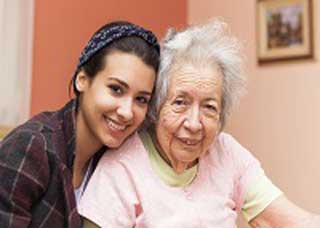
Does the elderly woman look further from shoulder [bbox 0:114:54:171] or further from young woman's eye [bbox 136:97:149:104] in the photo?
shoulder [bbox 0:114:54:171]

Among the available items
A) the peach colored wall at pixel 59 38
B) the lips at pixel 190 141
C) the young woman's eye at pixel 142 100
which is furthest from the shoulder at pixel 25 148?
the peach colored wall at pixel 59 38

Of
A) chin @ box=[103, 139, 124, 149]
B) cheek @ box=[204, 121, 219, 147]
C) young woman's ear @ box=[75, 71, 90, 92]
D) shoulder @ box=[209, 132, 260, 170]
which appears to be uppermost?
young woman's ear @ box=[75, 71, 90, 92]

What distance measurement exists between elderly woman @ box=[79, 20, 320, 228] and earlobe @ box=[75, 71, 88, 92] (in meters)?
0.19

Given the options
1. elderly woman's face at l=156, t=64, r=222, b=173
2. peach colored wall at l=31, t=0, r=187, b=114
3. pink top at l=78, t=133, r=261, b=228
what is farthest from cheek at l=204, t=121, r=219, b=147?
peach colored wall at l=31, t=0, r=187, b=114

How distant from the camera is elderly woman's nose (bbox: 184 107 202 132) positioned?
131cm

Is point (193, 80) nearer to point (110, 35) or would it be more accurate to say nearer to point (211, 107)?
point (211, 107)

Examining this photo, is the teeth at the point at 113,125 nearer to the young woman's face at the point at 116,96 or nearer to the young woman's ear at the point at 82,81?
the young woman's face at the point at 116,96

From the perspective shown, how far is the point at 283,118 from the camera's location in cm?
268

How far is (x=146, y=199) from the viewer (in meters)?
1.29

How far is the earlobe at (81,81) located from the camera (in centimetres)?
129

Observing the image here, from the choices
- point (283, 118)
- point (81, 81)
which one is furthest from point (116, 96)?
point (283, 118)

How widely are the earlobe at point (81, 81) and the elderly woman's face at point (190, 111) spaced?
0.71 feet

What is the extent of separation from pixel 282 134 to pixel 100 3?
118 centimetres

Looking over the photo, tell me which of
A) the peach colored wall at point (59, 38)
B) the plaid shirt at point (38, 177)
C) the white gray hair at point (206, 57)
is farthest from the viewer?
the peach colored wall at point (59, 38)
